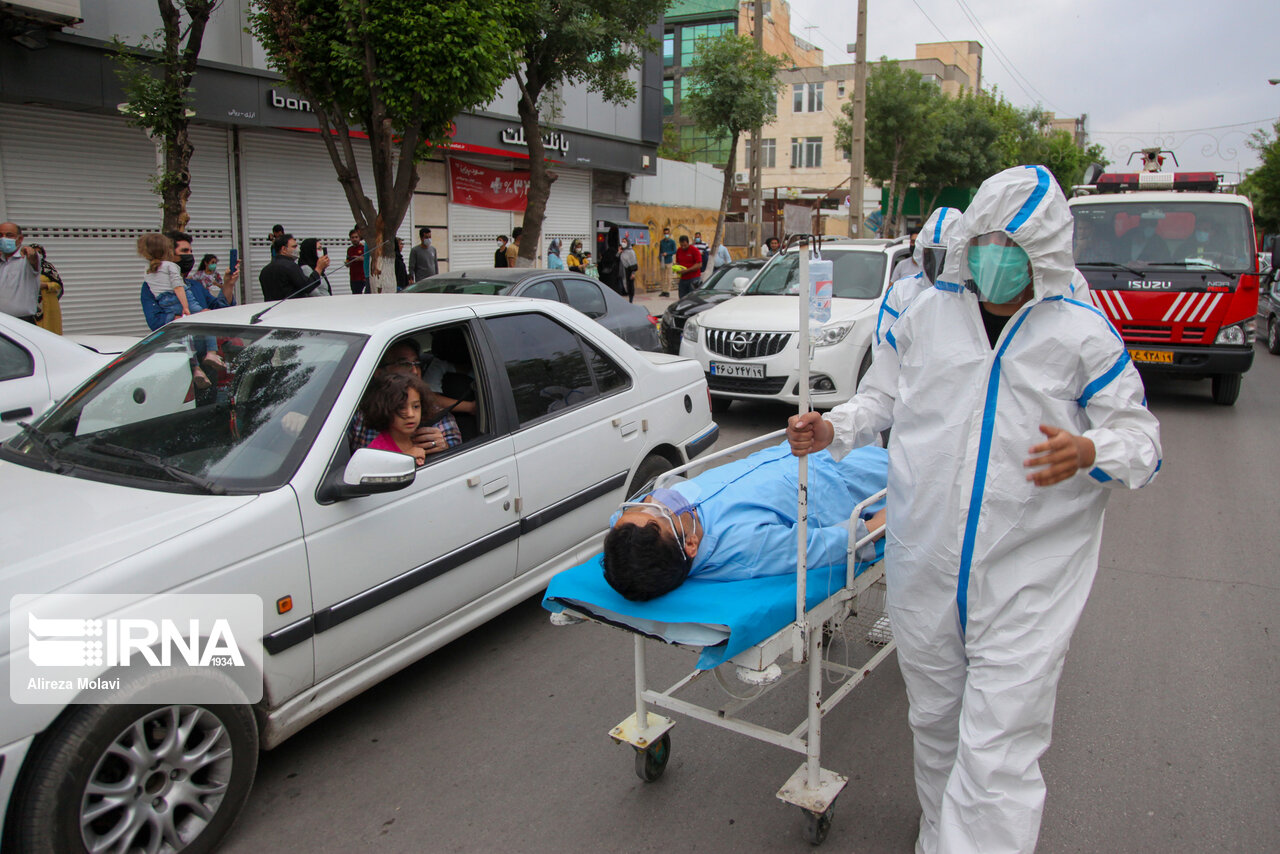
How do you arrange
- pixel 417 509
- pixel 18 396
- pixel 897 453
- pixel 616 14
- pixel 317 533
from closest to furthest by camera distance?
pixel 897 453 → pixel 317 533 → pixel 417 509 → pixel 18 396 → pixel 616 14

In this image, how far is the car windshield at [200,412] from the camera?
10.1 ft

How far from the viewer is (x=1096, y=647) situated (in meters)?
4.13

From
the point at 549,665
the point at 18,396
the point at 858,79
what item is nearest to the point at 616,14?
the point at 858,79

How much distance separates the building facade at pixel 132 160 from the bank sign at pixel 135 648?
33.4ft

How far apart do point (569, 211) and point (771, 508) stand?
830 inches

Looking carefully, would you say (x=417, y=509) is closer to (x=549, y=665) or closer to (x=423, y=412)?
(x=423, y=412)

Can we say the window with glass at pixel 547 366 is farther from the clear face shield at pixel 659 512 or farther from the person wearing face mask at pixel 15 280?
the person wearing face mask at pixel 15 280

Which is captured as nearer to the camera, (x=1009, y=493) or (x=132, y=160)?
(x=1009, y=493)

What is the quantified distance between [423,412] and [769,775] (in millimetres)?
2016

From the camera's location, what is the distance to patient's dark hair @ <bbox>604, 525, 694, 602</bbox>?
273cm

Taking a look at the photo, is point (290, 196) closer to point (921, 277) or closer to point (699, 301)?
point (699, 301)

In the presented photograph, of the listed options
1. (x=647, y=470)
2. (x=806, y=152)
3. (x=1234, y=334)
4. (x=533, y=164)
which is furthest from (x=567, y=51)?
(x=806, y=152)

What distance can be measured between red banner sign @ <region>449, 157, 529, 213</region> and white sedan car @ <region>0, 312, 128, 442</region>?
46.4 feet

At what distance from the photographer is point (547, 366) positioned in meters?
4.34
